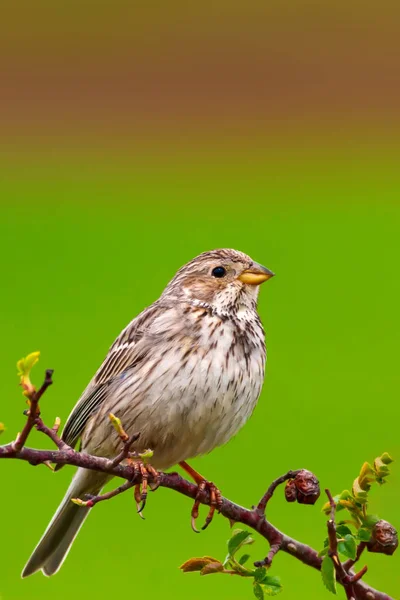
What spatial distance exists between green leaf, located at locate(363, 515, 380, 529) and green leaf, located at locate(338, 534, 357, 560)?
0.08 metres

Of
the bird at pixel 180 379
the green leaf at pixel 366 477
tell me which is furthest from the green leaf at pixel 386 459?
the bird at pixel 180 379

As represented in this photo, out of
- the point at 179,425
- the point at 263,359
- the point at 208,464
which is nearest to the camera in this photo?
the point at 179,425

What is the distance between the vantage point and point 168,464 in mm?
4305

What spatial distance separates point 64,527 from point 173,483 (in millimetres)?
1534

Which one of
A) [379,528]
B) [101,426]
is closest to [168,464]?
Answer: [101,426]

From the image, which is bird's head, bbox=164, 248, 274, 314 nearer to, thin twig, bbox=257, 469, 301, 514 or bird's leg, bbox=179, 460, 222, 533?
bird's leg, bbox=179, 460, 222, 533

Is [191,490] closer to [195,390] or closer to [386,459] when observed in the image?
[195,390]

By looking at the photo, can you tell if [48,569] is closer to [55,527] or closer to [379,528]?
[55,527]

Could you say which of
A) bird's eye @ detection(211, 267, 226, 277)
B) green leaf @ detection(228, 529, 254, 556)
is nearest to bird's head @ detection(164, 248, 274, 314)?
bird's eye @ detection(211, 267, 226, 277)

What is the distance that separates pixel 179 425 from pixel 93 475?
0.70 meters

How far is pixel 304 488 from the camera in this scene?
9.07 ft

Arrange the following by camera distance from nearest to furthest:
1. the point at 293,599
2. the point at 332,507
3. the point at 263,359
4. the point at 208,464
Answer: the point at 332,507 → the point at 263,359 → the point at 293,599 → the point at 208,464

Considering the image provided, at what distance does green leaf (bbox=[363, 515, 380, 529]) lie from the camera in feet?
8.18

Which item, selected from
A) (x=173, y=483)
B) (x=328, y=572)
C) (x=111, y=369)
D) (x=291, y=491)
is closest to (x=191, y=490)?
(x=173, y=483)
